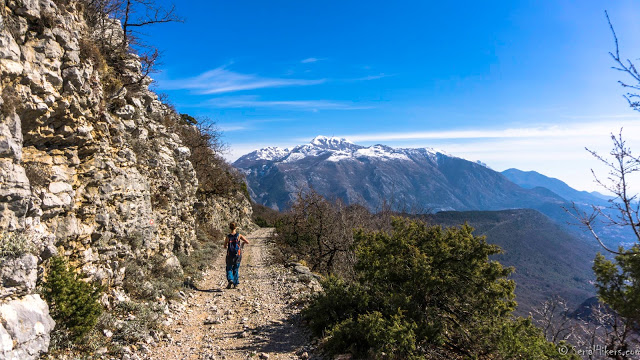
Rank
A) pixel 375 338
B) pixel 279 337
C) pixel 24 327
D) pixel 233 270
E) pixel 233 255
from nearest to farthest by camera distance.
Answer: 1. pixel 24 327
2. pixel 375 338
3. pixel 279 337
4. pixel 233 255
5. pixel 233 270

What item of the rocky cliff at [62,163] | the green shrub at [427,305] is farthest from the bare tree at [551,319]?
the rocky cliff at [62,163]

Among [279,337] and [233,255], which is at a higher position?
[233,255]

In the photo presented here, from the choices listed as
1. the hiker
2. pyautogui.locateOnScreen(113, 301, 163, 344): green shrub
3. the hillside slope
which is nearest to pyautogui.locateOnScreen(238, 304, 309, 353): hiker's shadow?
pyautogui.locateOnScreen(113, 301, 163, 344): green shrub

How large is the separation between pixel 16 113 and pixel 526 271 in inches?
6057

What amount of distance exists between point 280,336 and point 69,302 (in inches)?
170

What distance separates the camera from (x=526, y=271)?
5010 inches

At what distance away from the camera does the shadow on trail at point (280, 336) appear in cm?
706

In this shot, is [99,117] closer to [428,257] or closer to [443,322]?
[428,257]

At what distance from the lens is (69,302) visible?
18.8ft

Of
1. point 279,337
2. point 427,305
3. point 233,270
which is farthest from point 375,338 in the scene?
point 233,270

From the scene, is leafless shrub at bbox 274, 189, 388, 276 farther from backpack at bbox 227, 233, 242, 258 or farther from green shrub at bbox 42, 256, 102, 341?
green shrub at bbox 42, 256, 102, 341

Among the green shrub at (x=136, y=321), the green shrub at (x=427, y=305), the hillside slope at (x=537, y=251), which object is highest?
the green shrub at (x=427, y=305)

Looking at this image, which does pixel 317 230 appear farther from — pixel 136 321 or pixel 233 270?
pixel 136 321

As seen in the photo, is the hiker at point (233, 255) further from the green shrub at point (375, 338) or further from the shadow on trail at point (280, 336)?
the green shrub at point (375, 338)
